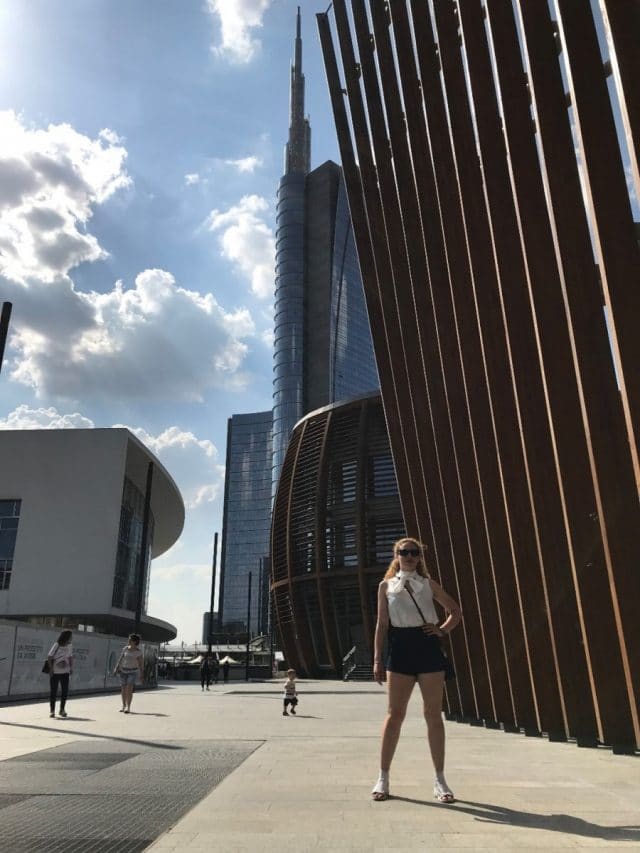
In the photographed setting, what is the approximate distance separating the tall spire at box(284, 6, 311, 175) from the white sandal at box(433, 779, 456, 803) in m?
141

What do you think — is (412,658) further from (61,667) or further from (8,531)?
(8,531)

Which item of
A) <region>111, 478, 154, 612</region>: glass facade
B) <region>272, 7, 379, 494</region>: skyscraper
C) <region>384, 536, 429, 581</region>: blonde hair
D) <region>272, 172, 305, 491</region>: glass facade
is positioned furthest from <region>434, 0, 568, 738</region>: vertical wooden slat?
<region>272, 172, 305, 491</region>: glass facade

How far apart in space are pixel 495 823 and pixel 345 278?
4751 inches

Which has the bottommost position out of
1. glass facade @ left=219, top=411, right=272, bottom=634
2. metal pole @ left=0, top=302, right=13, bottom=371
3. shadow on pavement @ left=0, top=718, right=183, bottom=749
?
shadow on pavement @ left=0, top=718, right=183, bottom=749

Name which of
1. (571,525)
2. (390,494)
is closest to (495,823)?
(571,525)

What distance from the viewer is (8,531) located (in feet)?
149

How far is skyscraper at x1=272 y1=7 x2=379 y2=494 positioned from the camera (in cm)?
11862

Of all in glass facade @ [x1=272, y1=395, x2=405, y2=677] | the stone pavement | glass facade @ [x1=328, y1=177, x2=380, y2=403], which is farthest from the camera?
glass facade @ [x1=328, y1=177, x2=380, y2=403]

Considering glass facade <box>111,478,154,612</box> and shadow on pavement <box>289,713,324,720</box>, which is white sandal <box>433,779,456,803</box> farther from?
glass facade <box>111,478,154,612</box>

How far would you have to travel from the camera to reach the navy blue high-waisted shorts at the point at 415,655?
448 centimetres

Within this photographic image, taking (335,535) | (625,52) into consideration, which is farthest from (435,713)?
(335,535)

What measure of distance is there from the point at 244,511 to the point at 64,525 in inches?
4718

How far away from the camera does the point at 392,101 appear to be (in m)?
10.9

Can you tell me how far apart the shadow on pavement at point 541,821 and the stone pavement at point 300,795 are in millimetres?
11
